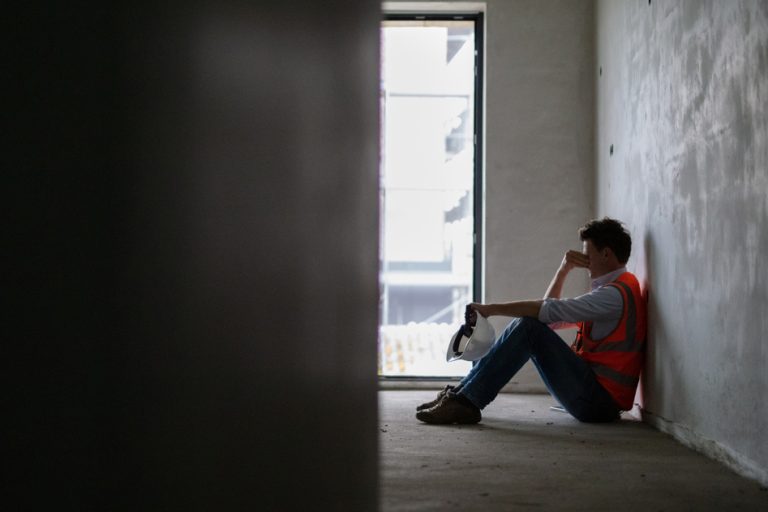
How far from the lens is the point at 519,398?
444cm

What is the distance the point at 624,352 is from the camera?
10.9ft

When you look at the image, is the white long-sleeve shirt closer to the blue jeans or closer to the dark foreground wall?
the blue jeans

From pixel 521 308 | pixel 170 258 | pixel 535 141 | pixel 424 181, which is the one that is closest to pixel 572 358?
pixel 521 308

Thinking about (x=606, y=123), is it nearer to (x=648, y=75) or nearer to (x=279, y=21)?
(x=648, y=75)

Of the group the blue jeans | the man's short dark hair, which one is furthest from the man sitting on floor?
the man's short dark hair

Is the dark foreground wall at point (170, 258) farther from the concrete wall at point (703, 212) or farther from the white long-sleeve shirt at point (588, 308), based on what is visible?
the white long-sleeve shirt at point (588, 308)

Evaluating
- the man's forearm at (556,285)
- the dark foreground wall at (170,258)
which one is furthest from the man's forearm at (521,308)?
the dark foreground wall at (170,258)

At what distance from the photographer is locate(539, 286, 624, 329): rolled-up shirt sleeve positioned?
3.30 metres

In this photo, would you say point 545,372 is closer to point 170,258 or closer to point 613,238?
point 613,238

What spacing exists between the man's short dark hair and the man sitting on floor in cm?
11

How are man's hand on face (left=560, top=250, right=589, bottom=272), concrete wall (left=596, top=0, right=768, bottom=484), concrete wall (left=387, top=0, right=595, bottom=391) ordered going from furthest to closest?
concrete wall (left=387, top=0, right=595, bottom=391), man's hand on face (left=560, top=250, right=589, bottom=272), concrete wall (left=596, top=0, right=768, bottom=484)

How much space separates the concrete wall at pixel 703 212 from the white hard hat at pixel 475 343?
2.00 ft

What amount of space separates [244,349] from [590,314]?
2.80 m

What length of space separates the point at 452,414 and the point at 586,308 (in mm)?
634
